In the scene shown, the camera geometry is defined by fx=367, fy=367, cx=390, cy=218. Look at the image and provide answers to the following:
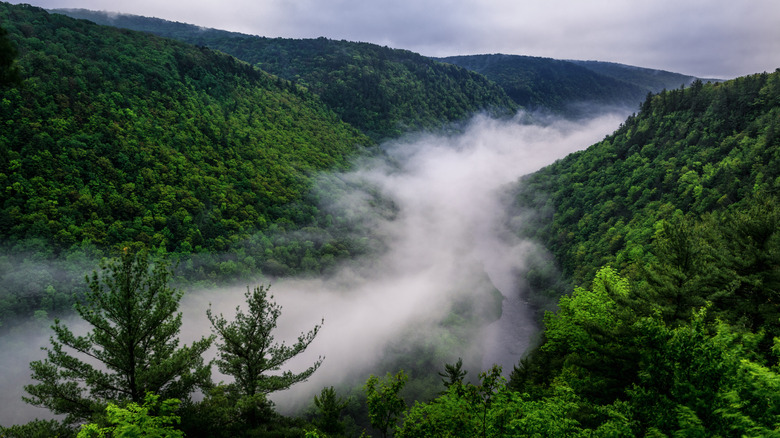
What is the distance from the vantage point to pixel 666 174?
8319 cm

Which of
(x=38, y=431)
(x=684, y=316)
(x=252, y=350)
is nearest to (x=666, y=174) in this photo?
(x=684, y=316)

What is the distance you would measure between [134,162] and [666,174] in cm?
12221

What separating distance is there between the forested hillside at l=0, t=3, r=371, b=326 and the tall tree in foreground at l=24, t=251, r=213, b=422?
53.3 m

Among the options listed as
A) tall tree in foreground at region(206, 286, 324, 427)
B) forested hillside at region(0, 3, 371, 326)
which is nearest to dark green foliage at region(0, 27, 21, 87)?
tall tree in foreground at region(206, 286, 324, 427)

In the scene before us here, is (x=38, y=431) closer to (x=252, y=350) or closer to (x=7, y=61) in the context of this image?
(x=252, y=350)

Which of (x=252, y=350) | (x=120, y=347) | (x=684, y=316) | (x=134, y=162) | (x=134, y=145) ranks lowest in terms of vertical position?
(x=684, y=316)

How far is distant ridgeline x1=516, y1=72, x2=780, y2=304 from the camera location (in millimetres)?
65250

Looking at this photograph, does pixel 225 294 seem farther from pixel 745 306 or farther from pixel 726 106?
pixel 726 106

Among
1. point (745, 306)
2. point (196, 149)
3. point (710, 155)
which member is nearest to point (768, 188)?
point (710, 155)

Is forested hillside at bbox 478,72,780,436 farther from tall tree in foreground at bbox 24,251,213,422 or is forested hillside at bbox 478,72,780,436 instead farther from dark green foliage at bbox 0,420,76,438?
dark green foliage at bbox 0,420,76,438

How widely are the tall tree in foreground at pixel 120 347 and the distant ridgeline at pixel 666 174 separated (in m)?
55.8

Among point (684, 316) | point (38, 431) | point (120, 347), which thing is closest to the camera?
point (120, 347)

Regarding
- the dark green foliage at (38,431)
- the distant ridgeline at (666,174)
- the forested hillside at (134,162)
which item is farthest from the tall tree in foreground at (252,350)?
the forested hillside at (134,162)

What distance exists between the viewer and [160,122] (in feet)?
330
